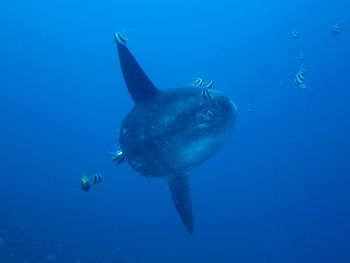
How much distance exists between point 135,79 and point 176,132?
1.26m

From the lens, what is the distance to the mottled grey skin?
16.0 feet

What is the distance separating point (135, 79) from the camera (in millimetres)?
5562

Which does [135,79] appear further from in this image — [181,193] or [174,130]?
[181,193]

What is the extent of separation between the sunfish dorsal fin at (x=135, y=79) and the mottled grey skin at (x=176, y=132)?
219 millimetres

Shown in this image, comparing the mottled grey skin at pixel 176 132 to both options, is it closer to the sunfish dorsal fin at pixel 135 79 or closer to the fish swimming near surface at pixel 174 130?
the fish swimming near surface at pixel 174 130

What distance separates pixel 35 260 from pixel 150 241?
428 inches

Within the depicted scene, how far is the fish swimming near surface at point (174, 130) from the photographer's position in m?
4.90

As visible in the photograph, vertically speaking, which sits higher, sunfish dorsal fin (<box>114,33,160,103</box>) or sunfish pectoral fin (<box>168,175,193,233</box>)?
sunfish dorsal fin (<box>114,33,160,103</box>)

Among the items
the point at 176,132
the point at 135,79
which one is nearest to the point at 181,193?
the point at 176,132

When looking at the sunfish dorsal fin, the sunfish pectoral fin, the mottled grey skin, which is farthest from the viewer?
the sunfish dorsal fin

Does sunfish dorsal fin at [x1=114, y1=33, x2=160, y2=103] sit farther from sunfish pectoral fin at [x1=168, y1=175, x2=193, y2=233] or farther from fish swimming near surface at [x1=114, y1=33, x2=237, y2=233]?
sunfish pectoral fin at [x1=168, y1=175, x2=193, y2=233]

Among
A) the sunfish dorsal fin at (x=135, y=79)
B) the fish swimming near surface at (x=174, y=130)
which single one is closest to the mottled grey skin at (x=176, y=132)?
the fish swimming near surface at (x=174, y=130)

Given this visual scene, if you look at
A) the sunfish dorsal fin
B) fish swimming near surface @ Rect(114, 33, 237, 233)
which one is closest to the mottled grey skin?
fish swimming near surface @ Rect(114, 33, 237, 233)

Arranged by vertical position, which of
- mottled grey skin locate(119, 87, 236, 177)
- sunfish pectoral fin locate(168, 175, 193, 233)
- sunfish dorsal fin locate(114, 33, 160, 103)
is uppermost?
sunfish dorsal fin locate(114, 33, 160, 103)
